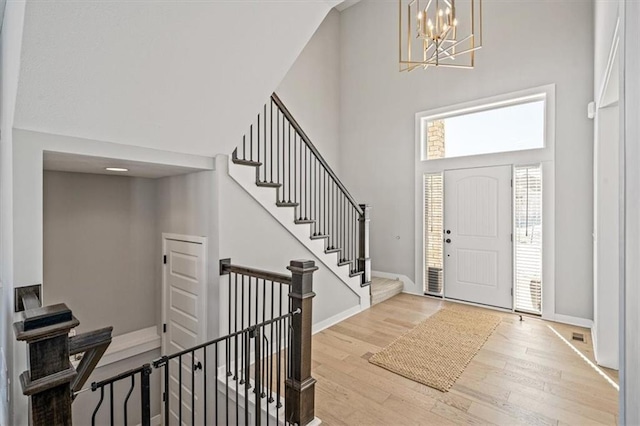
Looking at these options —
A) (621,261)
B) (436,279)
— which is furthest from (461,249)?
(621,261)

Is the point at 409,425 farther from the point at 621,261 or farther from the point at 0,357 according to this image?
the point at 0,357

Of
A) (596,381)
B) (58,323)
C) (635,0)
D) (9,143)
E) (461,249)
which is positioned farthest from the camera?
(461,249)

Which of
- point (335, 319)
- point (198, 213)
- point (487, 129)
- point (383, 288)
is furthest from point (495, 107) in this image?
point (198, 213)

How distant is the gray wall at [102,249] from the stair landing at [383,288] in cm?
294

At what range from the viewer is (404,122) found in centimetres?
534

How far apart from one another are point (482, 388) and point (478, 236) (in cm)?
258

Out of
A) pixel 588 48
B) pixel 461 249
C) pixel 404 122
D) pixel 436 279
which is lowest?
pixel 436 279

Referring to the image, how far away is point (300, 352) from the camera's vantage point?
2.18 metres

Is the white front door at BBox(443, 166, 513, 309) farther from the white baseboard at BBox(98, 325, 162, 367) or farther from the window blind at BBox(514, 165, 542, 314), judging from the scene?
the white baseboard at BBox(98, 325, 162, 367)

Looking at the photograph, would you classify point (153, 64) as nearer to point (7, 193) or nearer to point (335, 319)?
point (7, 193)

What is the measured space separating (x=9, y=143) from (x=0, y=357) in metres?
1.22

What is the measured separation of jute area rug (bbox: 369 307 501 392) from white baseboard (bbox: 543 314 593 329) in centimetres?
70

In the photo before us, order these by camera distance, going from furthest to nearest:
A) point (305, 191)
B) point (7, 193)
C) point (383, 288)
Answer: point (383, 288) → point (305, 191) → point (7, 193)

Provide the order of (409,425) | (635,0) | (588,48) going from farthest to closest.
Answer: (588,48), (409,425), (635,0)
